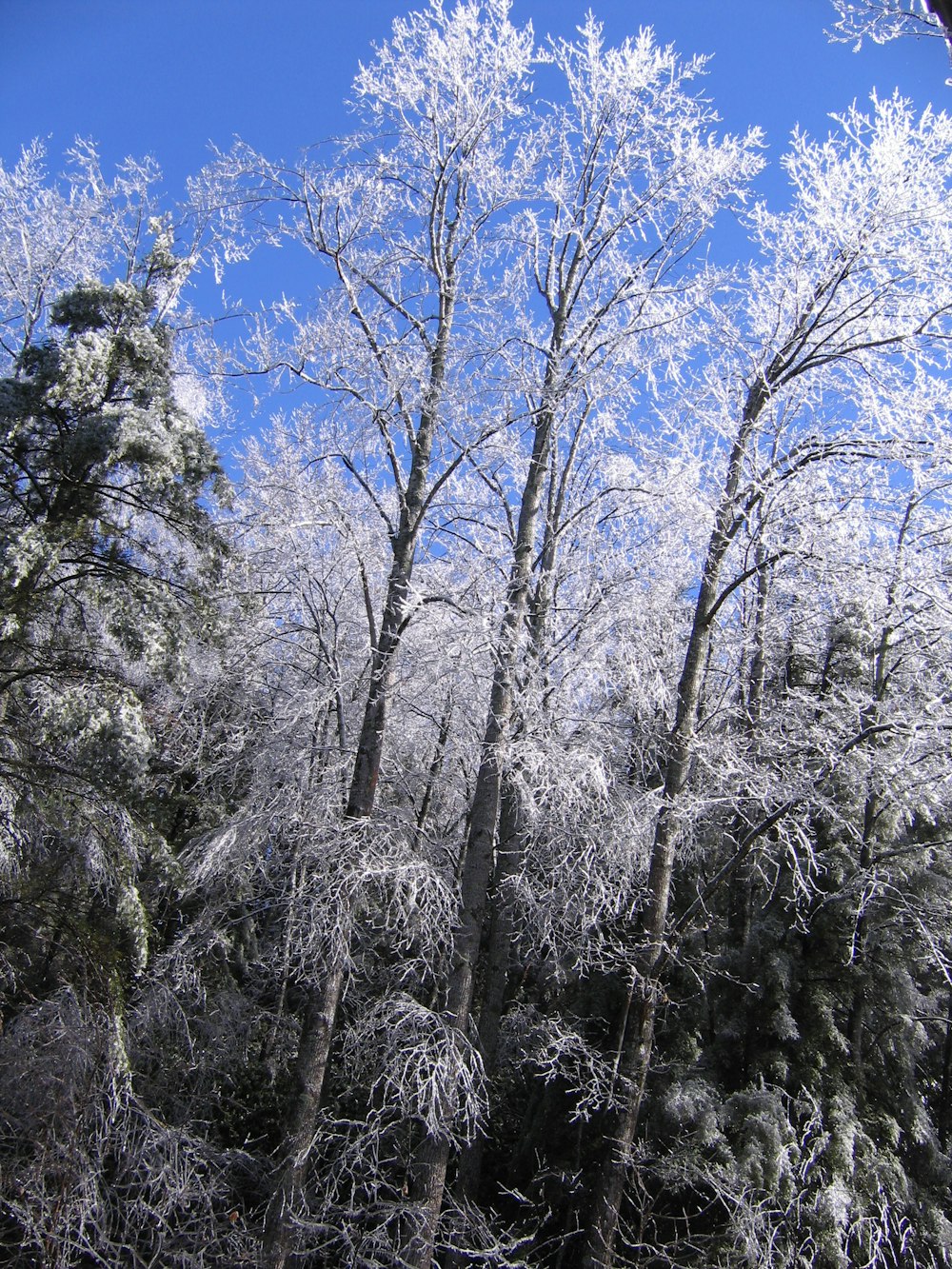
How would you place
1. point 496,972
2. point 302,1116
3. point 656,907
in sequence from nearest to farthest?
1. point 302,1116
2. point 656,907
3. point 496,972

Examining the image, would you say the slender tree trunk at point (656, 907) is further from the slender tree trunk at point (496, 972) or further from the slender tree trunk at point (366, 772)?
the slender tree trunk at point (366, 772)

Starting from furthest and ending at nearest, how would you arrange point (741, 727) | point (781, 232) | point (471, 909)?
point (741, 727) → point (781, 232) → point (471, 909)

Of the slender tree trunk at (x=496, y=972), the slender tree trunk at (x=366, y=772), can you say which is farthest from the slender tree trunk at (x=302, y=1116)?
the slender tree trunk at (x=496, y=972)

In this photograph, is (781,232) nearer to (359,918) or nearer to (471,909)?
(471,909)

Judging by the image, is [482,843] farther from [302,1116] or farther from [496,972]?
[496,972]

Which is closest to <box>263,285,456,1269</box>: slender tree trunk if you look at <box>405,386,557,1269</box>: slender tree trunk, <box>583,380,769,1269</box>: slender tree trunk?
<box>405,386,557,1269</box>: slender tree trunk

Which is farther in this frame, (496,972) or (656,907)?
(496,972)

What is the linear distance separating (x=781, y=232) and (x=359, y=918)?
882 centimetres

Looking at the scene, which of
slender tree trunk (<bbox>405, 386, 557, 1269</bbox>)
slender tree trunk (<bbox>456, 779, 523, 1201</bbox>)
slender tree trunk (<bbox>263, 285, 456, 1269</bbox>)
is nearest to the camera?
slender tree trunk (<bbox>263, 285, 456, 1269</bbox>)

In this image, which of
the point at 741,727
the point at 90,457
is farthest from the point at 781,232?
the point at 90,457

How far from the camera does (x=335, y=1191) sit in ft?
24.9

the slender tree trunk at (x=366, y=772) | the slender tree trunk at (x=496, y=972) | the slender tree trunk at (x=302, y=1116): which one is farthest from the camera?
the slender tree trunk at (x=496, y=972)

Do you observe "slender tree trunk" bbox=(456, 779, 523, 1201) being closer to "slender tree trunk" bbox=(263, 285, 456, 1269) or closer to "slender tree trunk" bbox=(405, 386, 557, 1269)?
"slender tree trunk" bbox=(405, 386, 557, 1269)

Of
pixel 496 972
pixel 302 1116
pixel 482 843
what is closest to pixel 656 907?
pixel 482 843
